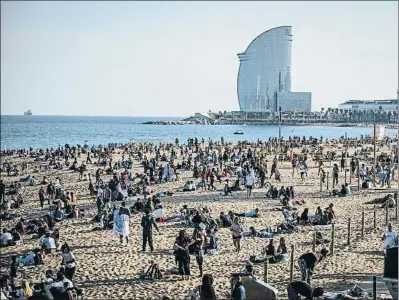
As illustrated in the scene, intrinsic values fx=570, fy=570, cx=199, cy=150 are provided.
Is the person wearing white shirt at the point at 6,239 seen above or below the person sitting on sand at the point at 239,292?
below

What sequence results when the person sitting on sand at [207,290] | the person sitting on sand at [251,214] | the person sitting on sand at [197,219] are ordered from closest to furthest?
the person sitting on sand at [207,290], the person sitting on sand at [197,219], the person sitting on sand at [251,214]

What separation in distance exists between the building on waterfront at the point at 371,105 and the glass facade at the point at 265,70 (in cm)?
2478

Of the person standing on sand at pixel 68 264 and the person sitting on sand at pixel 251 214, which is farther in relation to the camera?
the person sitting on sand at pixel 251 214

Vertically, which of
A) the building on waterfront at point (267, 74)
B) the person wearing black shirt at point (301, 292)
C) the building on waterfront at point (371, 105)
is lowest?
the person wearing black shirt at point (301, 292)

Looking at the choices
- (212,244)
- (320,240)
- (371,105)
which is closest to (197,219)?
(212,244)

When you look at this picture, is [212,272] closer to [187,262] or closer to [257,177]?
[187,262]

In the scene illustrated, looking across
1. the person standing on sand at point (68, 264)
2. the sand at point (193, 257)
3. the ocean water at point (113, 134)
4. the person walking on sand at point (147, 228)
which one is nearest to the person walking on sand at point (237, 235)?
the sand at point (193, 257)

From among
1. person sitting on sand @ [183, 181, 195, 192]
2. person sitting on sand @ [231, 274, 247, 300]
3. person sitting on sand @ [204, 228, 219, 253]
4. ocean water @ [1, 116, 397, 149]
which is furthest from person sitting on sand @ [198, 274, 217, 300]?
ocean water @ [1, 116, 397, 149]

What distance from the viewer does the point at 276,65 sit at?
172 metres

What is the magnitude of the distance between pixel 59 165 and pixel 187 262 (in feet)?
80.2

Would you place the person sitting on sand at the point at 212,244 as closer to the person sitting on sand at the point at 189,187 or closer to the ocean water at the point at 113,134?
the person sitting on sand at the point at 189,187

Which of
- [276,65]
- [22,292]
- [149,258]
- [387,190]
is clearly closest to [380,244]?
[149,258]

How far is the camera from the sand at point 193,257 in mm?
10312

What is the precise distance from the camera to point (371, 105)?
587 feet
